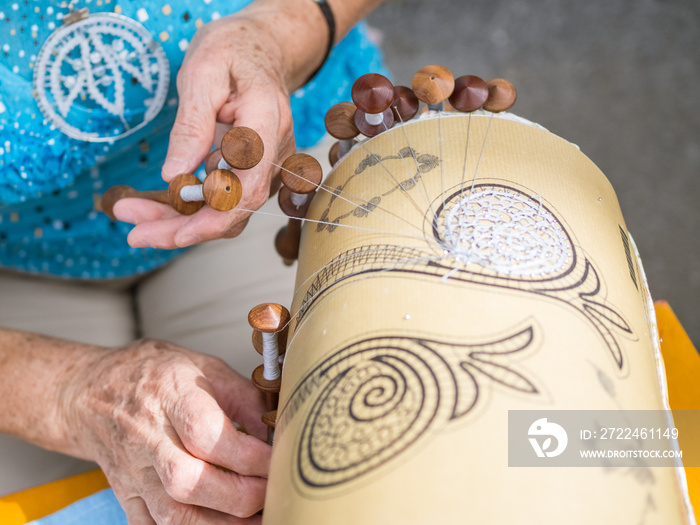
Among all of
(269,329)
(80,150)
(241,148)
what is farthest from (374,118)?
(80,150)

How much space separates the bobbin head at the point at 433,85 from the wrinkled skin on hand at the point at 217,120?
200mm

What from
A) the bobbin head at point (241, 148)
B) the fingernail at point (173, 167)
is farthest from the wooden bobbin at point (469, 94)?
the fingernail at point (173, 167)

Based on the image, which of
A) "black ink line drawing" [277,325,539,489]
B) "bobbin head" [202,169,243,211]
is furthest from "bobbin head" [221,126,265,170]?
"black ink line drawing" [277,325,539,489]

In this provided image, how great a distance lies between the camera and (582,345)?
1.58ft

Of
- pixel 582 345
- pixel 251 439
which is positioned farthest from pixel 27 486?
pixel 582 345

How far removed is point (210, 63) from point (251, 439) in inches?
17.6

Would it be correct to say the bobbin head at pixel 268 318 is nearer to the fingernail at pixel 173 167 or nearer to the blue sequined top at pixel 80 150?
the fingernail at pixel 173 167

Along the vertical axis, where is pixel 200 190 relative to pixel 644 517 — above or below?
above

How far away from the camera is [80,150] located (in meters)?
0.93

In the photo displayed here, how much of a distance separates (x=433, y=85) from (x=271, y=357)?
325mm

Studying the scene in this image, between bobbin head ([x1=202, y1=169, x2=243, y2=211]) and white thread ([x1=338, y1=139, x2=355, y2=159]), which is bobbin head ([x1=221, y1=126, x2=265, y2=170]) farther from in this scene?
white thread ([x1=338, y1=139, x2=355, y2=159])

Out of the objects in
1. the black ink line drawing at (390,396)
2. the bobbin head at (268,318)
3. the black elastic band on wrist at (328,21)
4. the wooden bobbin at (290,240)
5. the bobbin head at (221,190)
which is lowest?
the black ink line drawing at (390,396)

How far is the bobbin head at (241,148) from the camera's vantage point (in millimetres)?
624

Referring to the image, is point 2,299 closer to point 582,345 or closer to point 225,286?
point 225,286
